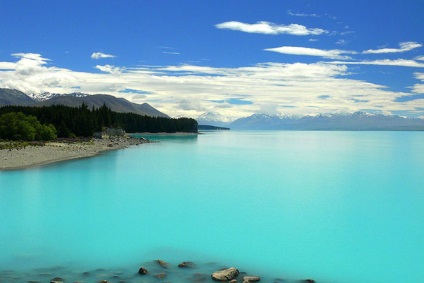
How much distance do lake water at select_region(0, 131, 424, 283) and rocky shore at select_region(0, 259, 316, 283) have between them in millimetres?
465

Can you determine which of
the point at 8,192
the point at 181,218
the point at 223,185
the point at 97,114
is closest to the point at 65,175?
the point at 8,192

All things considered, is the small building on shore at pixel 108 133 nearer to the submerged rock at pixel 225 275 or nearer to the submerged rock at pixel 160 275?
the submerged rock at pixel 160 275

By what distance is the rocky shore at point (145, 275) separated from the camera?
559 inches

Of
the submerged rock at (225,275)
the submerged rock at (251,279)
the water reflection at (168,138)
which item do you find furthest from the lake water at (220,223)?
the water reflection at (168,138)

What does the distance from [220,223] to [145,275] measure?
10.3 m

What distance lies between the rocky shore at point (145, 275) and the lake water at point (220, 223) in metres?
0.46

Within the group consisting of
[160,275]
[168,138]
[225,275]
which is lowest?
[160,275]

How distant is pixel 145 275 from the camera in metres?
14.8

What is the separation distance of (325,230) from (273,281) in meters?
9.52

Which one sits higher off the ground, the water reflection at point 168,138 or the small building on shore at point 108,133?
the small building on shore at point 108,133

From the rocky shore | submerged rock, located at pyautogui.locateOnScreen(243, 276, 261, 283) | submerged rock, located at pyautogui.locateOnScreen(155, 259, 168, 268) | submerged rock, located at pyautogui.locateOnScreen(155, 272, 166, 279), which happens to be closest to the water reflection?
submerged rock, located at pyautogui.locateOnScreen(155, 259, 168, 268)

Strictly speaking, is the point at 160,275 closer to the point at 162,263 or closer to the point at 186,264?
the point at 162,263

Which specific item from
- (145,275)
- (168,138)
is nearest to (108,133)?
(168,138)

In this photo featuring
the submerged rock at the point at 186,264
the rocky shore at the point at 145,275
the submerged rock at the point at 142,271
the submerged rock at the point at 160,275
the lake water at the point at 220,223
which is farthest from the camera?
the lake water at the point at 220,223
